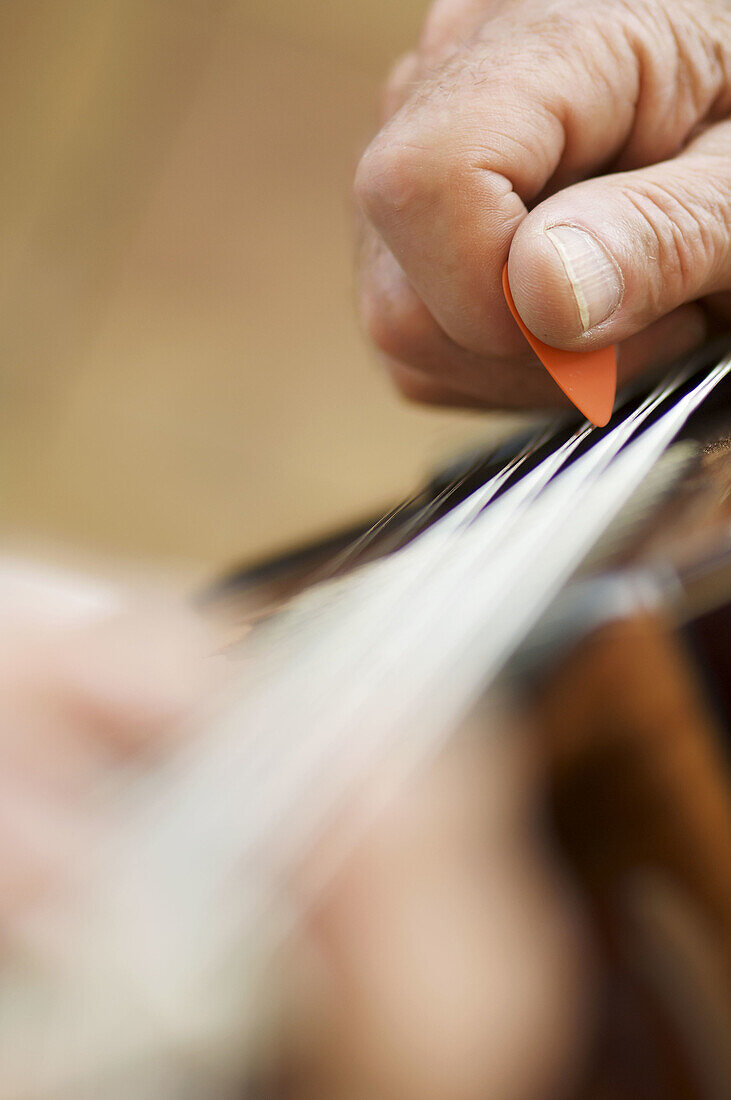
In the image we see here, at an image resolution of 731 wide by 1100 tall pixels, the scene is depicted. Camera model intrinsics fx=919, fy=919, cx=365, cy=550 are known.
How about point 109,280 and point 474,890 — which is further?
point 109,280

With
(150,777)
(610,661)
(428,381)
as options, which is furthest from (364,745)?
(428,381)

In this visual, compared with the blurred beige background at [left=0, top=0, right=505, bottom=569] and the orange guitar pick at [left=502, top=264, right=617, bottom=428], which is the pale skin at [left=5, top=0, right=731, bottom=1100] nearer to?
the orange guitar pick at [left=502, top=264, right=617, bottom=428]

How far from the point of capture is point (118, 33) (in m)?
1.29

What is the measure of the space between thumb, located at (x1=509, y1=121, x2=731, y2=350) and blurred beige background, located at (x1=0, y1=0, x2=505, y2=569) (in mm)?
658

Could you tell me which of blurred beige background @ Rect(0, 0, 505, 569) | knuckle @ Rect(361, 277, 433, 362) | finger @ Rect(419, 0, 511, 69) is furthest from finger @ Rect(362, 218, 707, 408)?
blurred beige background @ Rect(0, 0, 505, 569)

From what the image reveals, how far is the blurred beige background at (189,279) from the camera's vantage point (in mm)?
1065

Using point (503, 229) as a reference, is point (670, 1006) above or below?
below

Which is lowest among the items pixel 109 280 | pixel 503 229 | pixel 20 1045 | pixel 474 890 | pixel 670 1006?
pixel 670 1006

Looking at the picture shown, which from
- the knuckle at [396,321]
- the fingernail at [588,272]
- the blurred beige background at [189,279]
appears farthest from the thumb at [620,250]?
the blurred beige background at [189,279]

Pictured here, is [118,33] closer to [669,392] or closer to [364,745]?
[669,392]

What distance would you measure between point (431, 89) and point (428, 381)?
0.53 ft

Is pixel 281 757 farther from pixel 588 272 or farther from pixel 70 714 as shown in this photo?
pixel 588 272

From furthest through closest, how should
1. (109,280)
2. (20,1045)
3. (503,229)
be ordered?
(109,280) → (503,229) → (20,1045)

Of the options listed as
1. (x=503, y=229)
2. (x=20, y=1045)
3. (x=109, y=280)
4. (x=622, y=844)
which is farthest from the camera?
(x=109, y=280)
